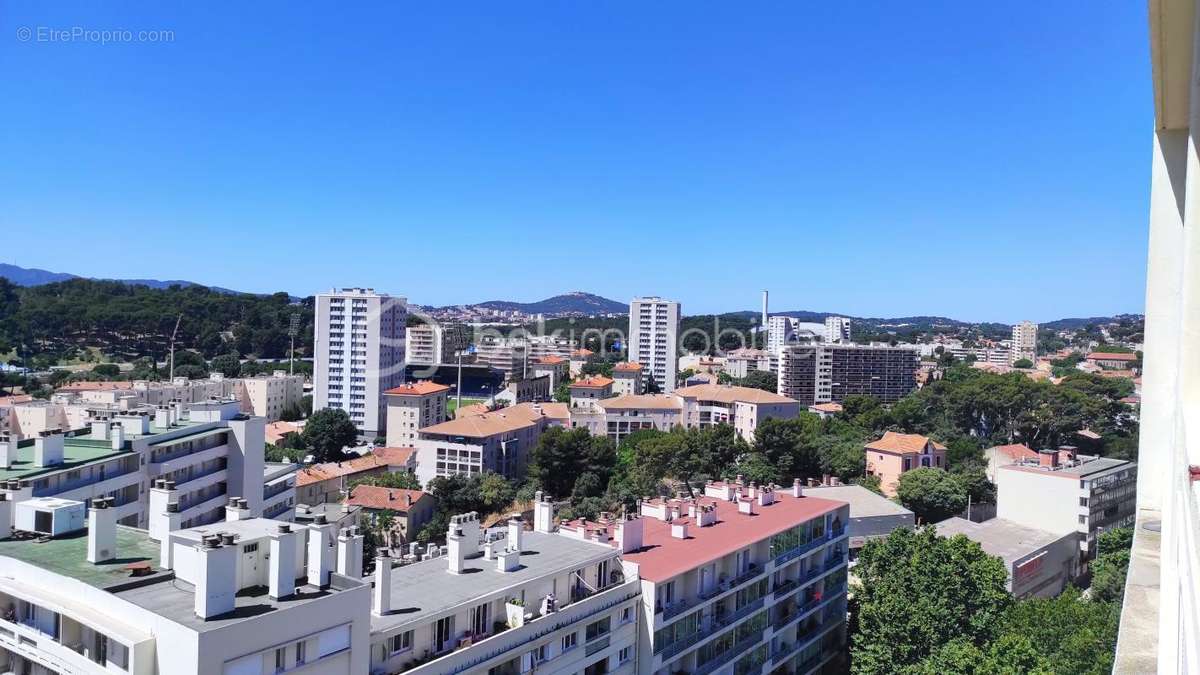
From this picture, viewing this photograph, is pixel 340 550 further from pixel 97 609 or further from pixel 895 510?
pixel 895 510

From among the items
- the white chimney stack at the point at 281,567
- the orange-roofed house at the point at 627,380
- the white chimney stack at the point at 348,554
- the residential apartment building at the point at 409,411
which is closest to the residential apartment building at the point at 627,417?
the residential apartment building at the point at 409,411

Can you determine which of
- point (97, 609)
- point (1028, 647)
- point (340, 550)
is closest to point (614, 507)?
point (1028, 647)

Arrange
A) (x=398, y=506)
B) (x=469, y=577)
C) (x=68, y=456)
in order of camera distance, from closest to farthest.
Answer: (x=469, y=577), (x=68, y=456), (x=398, y=506)

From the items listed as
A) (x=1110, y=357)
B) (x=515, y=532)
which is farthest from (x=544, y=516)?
(x=1110, y=357)

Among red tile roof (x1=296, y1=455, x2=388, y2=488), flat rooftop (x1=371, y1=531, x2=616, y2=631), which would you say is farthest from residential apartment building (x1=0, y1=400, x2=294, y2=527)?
red tile roof (x1=296, y1=455, x2=388, y2=488)

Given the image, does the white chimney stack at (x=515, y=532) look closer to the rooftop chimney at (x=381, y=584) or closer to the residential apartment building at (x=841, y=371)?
the rooftop chimney at (x=381, y=584)

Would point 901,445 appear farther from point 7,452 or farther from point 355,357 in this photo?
point 355,357
